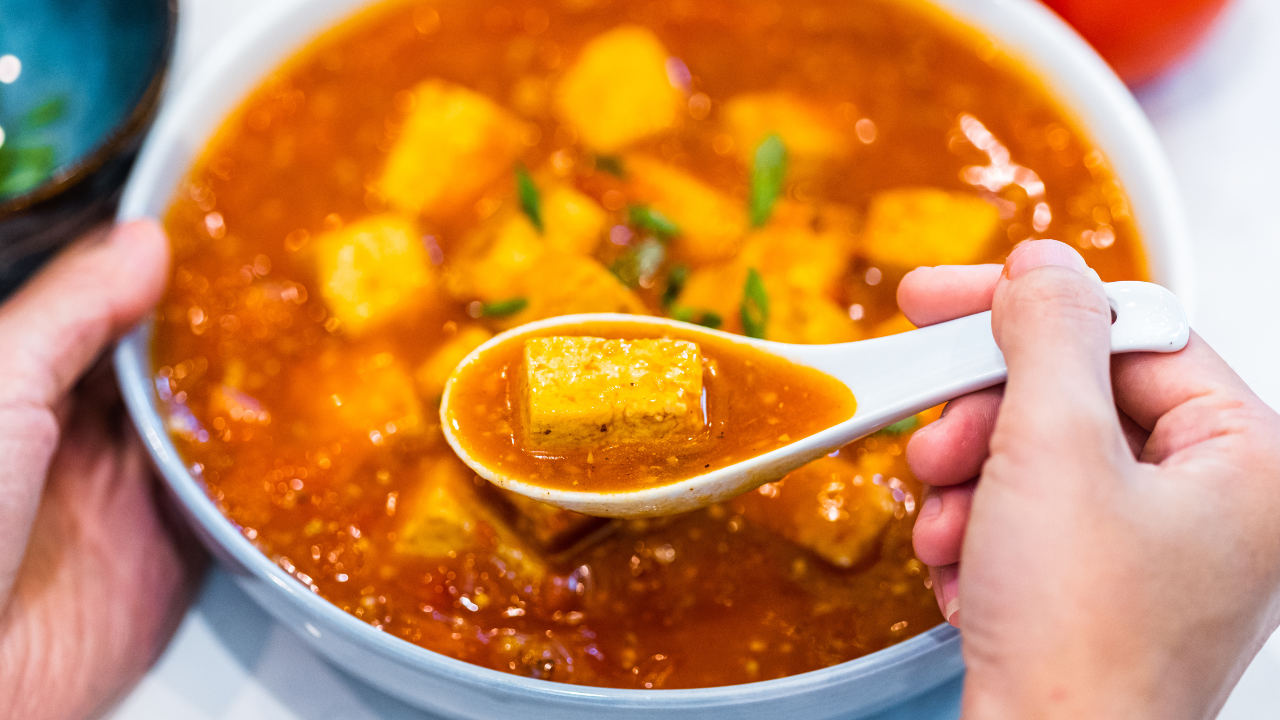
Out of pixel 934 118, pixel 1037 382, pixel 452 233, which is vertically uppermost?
pixel 1037 382

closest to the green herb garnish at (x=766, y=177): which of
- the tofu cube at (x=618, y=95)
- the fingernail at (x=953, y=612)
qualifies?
the tofu cube at (x=618, y=95)

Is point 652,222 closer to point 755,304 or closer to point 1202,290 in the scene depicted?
point 755,304

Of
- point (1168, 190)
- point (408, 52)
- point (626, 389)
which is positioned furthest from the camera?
point (408, 52)

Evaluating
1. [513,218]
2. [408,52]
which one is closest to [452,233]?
[513,218]

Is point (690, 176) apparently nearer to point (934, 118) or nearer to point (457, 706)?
point (934, 118)

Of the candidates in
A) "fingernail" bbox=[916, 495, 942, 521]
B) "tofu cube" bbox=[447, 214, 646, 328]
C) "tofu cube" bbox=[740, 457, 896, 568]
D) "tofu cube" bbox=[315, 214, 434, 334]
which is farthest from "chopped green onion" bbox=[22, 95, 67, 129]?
"fingernail" bbox=[916, 495, 942, 521]

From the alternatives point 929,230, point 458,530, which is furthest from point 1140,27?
point 458,530

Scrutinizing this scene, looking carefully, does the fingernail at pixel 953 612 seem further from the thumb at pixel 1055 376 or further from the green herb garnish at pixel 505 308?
the green herb garnish at pixel 505 308

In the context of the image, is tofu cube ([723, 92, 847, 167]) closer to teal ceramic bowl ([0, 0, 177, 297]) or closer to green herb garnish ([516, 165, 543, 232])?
green herb garnish ([516, 165, 543, 232])
